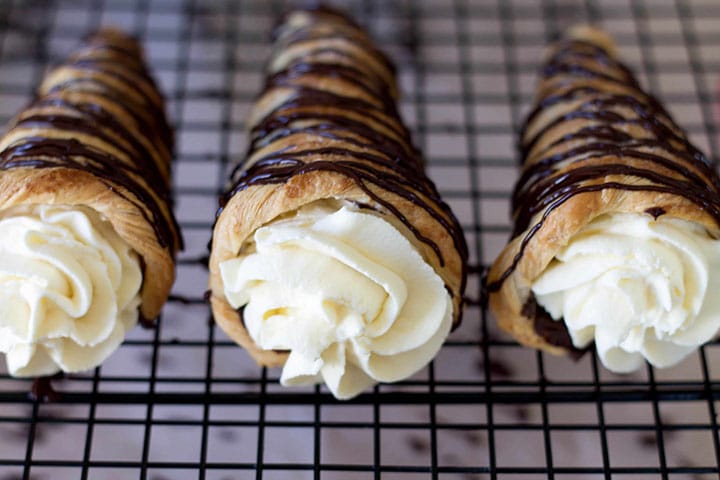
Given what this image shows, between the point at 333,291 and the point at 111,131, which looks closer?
the point at 333,291

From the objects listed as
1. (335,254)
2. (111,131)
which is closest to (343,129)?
(335,254)

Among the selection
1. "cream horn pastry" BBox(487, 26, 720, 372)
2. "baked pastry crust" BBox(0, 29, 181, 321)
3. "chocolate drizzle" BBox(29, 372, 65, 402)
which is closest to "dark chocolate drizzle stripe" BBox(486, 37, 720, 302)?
"cream horn pastry" BBox(487, 26, 720, 372)

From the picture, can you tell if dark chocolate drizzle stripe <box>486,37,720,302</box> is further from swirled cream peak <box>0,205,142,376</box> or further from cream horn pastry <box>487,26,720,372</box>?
swirled cream peak <box>0,205,142,376</box>

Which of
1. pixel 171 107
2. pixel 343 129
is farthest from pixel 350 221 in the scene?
pixel 171 107

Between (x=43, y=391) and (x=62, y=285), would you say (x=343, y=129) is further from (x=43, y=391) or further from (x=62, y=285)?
(x=43, y=391)

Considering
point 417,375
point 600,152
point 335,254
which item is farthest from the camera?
point 417,375

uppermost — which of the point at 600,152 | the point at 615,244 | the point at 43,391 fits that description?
the point at 600,152
